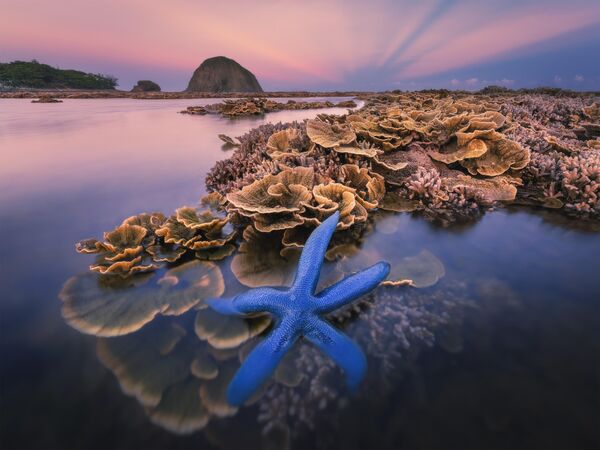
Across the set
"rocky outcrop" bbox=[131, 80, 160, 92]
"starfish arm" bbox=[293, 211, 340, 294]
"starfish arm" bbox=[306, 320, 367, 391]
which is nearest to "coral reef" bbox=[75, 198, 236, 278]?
"starfish arm" bbox=[293, 211, 340, 294]

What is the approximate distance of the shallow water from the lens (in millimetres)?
1229

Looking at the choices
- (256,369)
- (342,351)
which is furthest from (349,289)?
(256,369)

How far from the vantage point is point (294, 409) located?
1.32 meters

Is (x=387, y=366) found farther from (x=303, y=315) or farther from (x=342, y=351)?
(x=303, y=315)

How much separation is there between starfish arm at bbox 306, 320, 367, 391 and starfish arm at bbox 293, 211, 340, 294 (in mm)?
248

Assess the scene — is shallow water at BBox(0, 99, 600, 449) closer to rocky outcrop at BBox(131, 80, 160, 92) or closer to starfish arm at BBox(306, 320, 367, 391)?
starfish arm at BBox(306, 320, 367, 391)

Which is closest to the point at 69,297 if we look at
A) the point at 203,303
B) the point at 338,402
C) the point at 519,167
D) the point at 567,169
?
the point at 203,303

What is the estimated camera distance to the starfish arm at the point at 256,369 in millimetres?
1303

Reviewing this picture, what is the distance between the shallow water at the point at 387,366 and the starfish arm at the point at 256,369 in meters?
0.09

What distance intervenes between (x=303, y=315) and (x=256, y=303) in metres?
0.30

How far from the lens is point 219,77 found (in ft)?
241

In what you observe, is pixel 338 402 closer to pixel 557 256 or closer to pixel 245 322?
pixel 245 322

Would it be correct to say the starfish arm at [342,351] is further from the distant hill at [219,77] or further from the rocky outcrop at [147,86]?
the rocky outcrop at [147,86]

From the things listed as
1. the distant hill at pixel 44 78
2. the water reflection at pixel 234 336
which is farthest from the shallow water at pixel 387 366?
the distant hill at pixel 44 78
